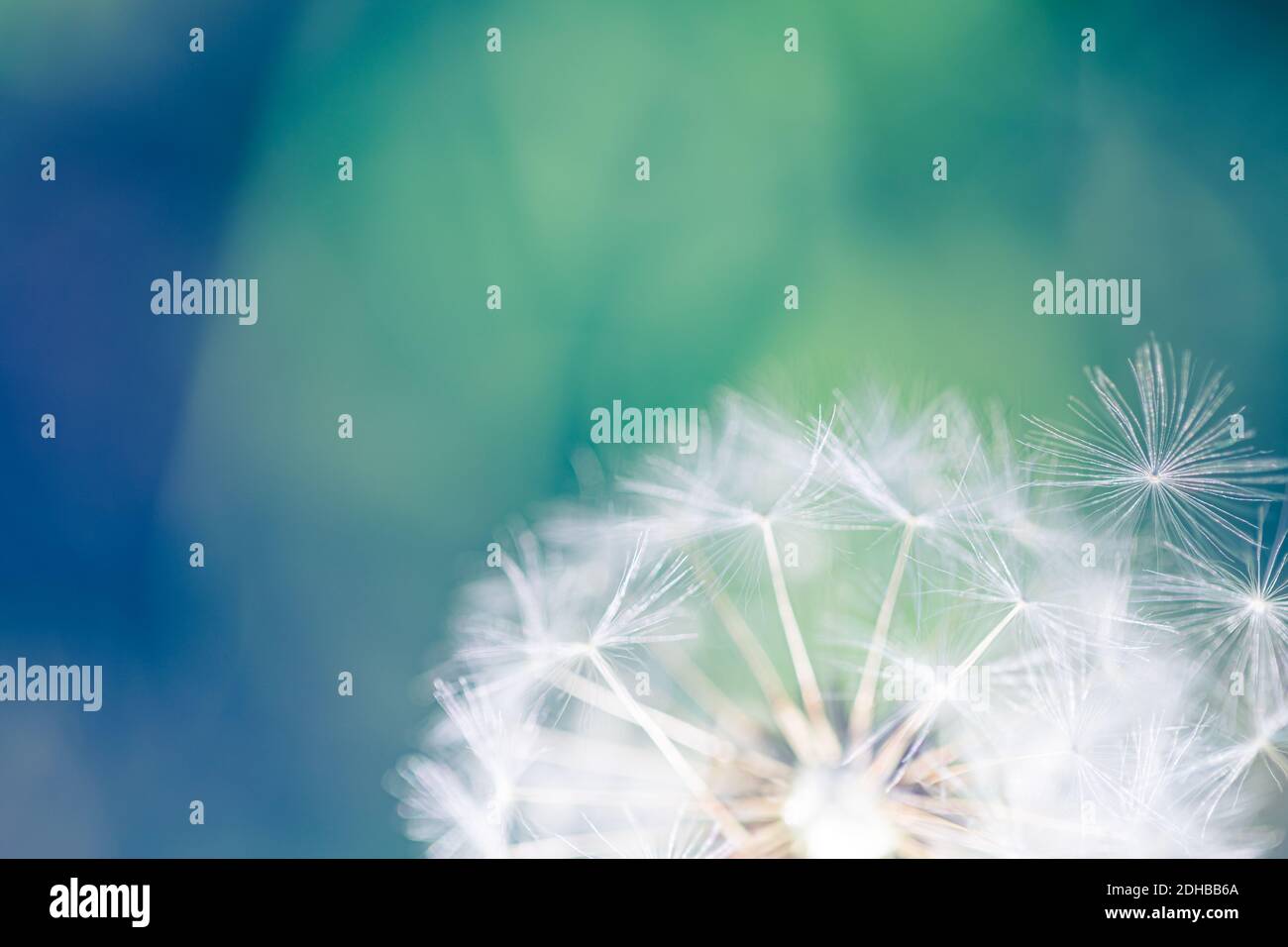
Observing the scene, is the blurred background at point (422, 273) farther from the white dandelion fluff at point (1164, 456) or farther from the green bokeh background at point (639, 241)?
the white dandelion fluff at point (1164, 456)

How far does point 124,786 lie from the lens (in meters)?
3.56

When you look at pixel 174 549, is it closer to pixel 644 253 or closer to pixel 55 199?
pixel 55 199

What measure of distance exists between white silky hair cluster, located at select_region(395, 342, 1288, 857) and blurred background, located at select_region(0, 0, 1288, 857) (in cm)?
22

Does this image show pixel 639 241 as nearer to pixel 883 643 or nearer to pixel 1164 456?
pixel 883 643

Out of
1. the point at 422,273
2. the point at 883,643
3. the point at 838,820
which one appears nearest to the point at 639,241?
the point at 422,273

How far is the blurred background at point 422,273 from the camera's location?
3.54 meters

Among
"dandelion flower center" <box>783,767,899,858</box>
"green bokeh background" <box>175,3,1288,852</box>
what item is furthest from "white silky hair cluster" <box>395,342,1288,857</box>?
"green bokeh background" <box>175,3,1288,852</box>

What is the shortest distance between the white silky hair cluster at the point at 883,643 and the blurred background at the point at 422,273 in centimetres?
22

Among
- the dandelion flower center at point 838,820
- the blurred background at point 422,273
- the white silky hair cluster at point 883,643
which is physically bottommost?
the dandelion flower center at point 838,820

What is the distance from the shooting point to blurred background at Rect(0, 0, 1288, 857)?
3.54 metres

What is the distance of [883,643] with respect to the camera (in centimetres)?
350

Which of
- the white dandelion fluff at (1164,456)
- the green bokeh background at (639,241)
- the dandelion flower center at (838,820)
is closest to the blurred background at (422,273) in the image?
the green bokeh background at (639,241)
